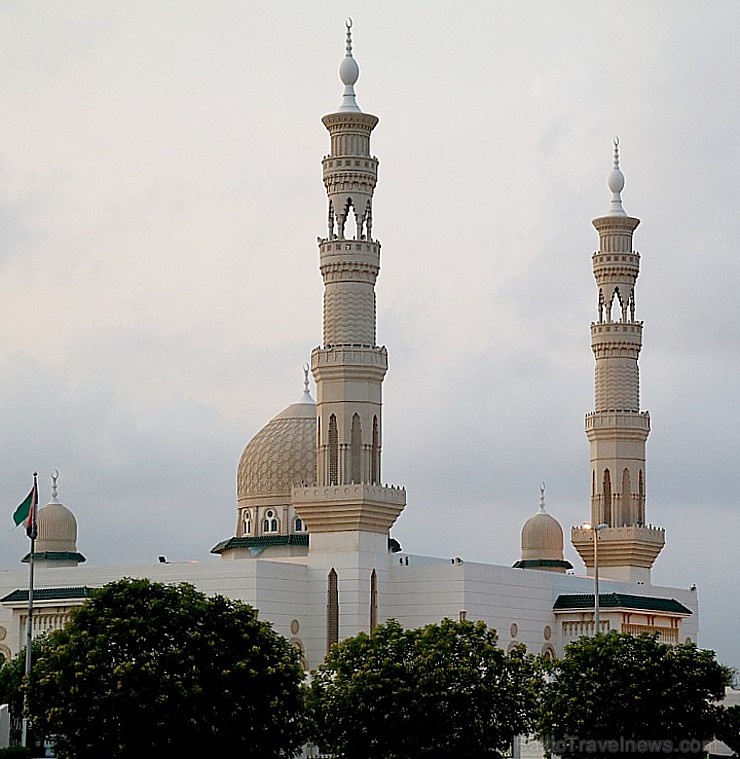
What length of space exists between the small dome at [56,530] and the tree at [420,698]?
102 ft

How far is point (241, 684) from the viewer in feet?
143

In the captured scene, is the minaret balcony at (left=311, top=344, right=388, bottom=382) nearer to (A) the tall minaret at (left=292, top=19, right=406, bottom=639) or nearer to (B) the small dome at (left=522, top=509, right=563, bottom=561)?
(A) the tall minaret at (left=292, top=19, right=406, bottom=639)

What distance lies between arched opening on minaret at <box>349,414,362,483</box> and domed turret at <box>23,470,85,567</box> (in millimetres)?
14988

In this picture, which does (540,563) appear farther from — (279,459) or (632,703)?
(632,703)

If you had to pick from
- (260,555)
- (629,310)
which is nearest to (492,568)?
(260,555)

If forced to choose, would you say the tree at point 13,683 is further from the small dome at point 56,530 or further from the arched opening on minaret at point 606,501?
the arched opening on minaret at point 606,501

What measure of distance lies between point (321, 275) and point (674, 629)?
853 inches

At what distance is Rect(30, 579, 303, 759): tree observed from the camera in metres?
42.2

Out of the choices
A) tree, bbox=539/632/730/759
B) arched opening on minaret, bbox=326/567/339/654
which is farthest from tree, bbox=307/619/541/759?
arched opening on minaret, bbox=326/567/339/654

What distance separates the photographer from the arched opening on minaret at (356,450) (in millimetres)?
66875

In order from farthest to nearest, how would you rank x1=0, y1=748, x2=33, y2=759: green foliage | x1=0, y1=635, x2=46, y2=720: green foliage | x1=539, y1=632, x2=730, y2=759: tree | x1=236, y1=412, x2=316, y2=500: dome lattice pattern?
1. x1=236, y1=412, x2=316, y2=500: dome lattice pattern
2. x1=0, y1=635, x2=46, y2=720: green foliage
3. x1=0, y1=748, x2=33, y2=759: green foliage
4. x1=539, y1=632, x2=730, y2=759: tree

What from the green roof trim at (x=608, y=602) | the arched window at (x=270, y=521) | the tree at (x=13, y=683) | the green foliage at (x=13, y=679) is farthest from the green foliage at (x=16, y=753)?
the green roof trim at (x=608, y=602)

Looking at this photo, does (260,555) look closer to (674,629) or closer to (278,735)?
(674,629)

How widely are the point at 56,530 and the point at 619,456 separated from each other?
23.8 m
